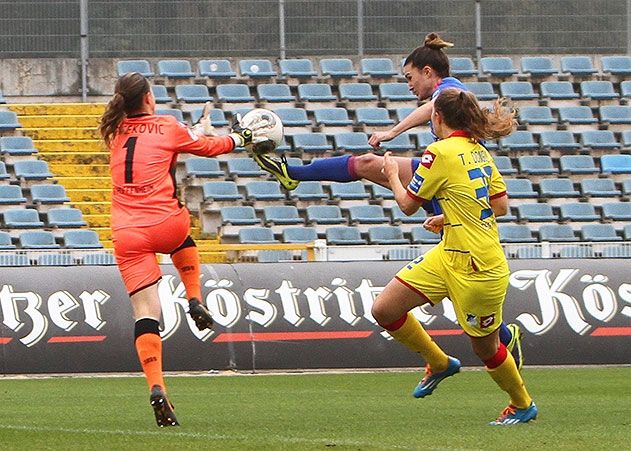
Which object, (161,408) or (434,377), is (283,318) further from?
(161,408)

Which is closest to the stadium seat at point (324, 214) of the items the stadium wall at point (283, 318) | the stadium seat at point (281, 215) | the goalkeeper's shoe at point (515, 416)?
the stadium seat at point (281, 215)

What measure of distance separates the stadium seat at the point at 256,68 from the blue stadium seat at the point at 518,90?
4.24 metres

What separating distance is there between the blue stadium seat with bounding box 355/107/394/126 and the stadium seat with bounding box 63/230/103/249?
239 inches


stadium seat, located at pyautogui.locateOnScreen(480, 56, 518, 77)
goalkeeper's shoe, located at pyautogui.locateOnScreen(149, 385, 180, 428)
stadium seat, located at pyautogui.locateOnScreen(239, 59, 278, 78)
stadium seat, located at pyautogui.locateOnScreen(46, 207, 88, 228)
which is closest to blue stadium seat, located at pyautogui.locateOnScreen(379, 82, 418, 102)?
stadium seat, located at pyautogui.locateOnScreen(480, 56, 518, 77)

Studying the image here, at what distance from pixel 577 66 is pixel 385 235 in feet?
22.4

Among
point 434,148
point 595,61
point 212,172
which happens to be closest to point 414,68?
point 434,148

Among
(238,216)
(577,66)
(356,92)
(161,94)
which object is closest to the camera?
(238,216)

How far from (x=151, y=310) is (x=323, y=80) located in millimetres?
18360

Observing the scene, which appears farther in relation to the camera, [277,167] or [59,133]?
[59,133]

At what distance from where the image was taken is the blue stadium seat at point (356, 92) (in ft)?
87.2

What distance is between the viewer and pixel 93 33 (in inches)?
1031

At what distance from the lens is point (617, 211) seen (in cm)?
2470

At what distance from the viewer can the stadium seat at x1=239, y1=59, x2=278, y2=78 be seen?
26.5 metres

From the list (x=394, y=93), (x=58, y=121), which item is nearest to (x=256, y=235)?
(x=58, y=121)
